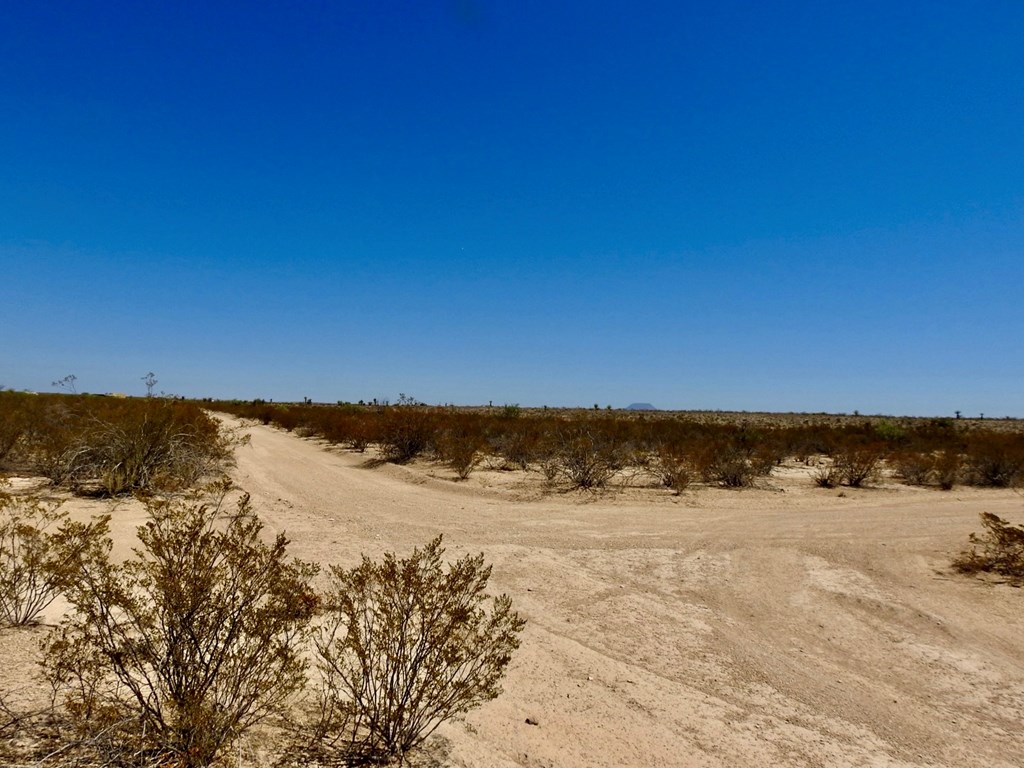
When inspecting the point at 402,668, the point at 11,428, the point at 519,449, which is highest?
the point at 11,428

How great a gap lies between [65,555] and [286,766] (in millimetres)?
2124

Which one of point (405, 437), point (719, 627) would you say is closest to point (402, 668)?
point (719, 627)

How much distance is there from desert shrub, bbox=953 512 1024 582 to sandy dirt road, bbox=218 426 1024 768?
0.37 meters

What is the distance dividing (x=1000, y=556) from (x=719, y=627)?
5.78m

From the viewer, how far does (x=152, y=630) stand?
10.9 ft

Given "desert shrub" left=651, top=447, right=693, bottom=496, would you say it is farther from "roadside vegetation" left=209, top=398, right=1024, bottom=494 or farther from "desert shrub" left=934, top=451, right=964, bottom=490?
"desert shrub" left=934, top=451, right=964, bottom=490

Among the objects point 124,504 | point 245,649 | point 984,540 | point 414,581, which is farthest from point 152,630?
point 984,540

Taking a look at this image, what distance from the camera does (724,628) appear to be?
639 centimetres

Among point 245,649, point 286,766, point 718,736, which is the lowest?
point 718,736

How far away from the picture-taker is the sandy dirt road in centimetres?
424

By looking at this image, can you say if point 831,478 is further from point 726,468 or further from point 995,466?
point 995,466

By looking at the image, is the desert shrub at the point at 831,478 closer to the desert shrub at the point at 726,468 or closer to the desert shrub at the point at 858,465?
the desert shrub at the point at 858,465

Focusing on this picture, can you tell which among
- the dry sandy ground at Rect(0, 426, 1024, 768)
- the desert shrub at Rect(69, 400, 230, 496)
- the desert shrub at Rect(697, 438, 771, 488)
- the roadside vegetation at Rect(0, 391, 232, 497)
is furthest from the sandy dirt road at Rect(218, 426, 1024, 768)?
the desert shrub at Rect(697, 438, 771, 488)

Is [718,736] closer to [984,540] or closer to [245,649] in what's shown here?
[245,649]
